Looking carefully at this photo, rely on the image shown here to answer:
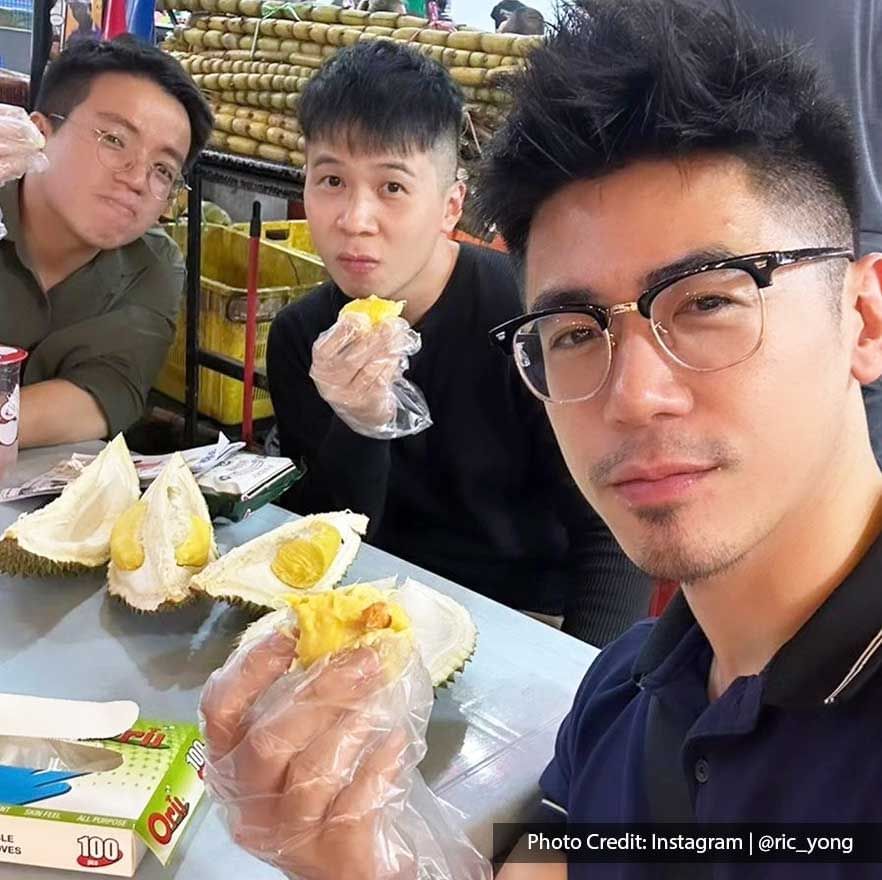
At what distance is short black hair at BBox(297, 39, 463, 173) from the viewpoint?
150cm

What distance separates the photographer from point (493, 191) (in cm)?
81

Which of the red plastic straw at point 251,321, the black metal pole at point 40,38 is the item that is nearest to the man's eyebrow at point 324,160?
the red plastic straw at point 251,321

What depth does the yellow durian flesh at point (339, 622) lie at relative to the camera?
0.66 m

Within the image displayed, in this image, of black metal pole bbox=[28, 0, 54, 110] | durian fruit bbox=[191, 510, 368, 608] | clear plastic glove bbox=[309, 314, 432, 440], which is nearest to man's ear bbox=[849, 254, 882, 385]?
durian fruit bbox=[191, 510, 368, 608]

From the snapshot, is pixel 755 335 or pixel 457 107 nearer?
pixel 755 335

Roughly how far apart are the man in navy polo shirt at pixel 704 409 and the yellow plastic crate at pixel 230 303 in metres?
1.99

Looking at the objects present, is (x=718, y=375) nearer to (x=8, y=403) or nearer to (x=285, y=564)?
(x=285, y=564)

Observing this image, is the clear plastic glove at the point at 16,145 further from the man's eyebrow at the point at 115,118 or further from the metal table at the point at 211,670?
the metal table at the point at 211,670

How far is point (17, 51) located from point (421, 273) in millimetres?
3560

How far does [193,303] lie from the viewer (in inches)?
103

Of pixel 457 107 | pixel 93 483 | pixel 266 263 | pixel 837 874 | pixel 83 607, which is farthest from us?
pixel 266 263

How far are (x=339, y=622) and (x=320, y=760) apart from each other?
0.10 m

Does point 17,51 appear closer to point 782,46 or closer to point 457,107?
point 457,107

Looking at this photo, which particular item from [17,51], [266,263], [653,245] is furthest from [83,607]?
[17,51]
